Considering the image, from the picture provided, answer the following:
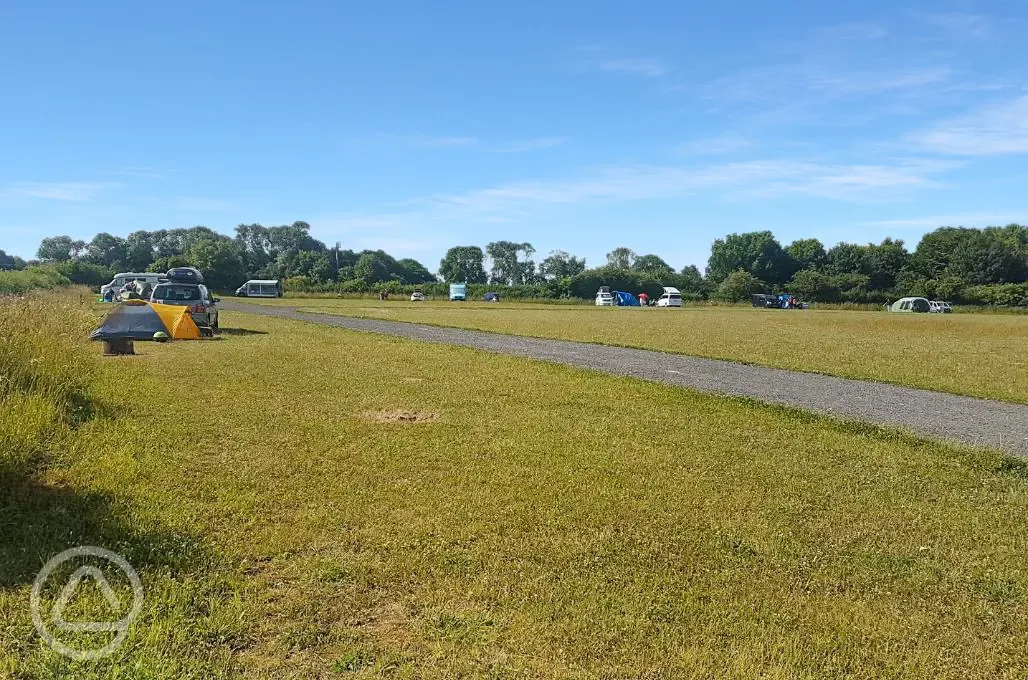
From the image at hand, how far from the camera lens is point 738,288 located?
10888 centimetres

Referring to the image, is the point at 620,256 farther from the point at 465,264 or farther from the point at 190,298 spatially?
the point at 190,298

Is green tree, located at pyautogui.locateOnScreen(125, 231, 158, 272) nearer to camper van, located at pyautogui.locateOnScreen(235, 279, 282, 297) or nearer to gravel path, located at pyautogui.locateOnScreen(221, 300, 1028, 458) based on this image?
camper van, located at pyautogui.locateOnScreen(235, 279, 282, 297)

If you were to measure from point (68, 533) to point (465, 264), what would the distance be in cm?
16936

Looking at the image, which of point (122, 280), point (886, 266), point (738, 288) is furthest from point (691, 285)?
point (122, 280)

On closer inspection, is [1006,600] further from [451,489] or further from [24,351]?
[24,351]

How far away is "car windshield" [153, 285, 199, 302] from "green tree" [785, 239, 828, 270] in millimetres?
145335

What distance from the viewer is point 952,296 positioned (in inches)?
3570

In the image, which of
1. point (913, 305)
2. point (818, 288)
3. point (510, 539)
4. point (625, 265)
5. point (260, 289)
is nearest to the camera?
point (510, 539)

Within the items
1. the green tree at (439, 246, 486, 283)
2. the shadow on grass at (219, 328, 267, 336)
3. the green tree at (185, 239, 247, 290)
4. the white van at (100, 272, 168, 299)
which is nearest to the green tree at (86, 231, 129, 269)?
the green tree at (185, 239, 247, 290)

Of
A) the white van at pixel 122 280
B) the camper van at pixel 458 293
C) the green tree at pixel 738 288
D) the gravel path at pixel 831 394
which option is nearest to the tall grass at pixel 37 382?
the gravel path at pixel 831 394

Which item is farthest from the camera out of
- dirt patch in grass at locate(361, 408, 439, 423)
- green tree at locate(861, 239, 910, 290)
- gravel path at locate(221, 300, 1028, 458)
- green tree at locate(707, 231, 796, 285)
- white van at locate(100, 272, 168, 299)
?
green tree at locate(707, 231, 796, 285)

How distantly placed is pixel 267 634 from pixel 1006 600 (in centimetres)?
422

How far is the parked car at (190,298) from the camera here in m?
21.1

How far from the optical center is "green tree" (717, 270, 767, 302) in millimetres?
106312
